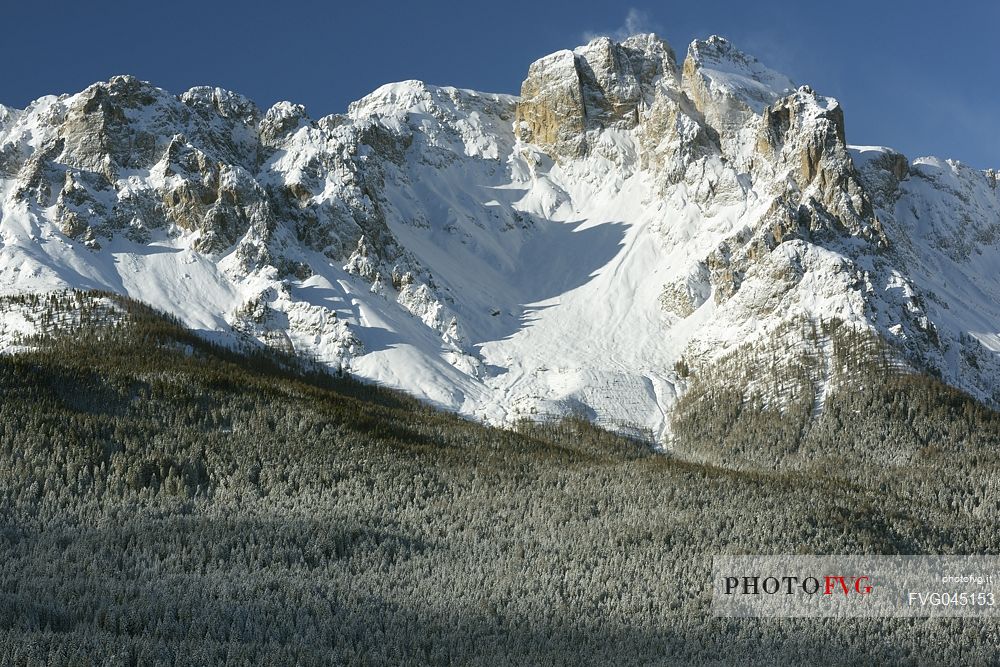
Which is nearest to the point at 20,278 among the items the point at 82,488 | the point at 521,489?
the point at 82,488

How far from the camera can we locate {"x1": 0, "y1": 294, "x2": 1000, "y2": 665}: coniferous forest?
42.9 metres

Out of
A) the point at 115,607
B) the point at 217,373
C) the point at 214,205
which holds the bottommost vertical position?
the point at 115,607

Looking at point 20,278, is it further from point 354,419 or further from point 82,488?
point 82,488

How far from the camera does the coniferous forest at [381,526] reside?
141 ft

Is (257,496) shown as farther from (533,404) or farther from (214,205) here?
(214,205)

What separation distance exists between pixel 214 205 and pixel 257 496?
124574 mm

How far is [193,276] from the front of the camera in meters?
175

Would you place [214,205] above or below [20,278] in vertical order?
above

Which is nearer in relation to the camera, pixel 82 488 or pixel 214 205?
pixel 82 488

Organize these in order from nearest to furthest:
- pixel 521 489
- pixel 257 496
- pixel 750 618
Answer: pixel 750 618 < pixel 257 496 < pixel 521 489


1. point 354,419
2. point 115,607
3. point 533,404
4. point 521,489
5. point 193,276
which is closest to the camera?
point 115,607

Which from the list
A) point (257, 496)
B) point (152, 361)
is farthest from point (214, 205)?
point (257, 496)

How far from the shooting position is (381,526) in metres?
69.6

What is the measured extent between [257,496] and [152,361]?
50.9 m
